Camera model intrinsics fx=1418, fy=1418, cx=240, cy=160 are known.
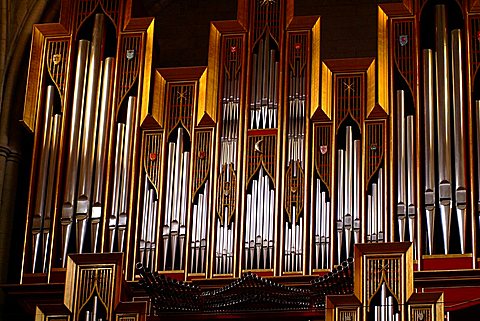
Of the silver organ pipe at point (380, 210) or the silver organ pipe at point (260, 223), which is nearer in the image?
the silver organ pipe at point (380, 210)

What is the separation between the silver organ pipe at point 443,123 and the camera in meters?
20.4

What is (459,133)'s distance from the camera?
20.9 metres

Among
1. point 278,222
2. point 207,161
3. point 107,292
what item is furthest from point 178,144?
point 107,292

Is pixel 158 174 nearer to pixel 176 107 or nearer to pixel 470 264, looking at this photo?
pixel 176 107

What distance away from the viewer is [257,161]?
21.4 meters

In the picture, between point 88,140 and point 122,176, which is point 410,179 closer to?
point 122,176

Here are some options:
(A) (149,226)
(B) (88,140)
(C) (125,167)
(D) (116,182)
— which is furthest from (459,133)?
(B) (88,140)

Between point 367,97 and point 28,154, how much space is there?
557 centimetres

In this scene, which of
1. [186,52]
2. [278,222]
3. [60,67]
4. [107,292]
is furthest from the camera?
[186,52]

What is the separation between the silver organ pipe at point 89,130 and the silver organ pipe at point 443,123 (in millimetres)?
5267

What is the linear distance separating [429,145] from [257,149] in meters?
2.58

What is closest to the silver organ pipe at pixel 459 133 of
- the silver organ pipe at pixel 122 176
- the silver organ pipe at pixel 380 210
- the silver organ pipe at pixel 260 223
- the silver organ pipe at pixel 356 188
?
the silver organ pipe at pixel 380 210

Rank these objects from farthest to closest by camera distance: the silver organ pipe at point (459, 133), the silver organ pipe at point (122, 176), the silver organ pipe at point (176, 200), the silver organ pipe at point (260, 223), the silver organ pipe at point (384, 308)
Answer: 1. the silver organ pipe at point (122, 176)
2. the silver organ pipe at point (176, 200)
3. the silver organ pipe at point (260, 223)
4. the silver organ pipe at point (459, 133)
5. the silver organ pipe at point (384, 308)

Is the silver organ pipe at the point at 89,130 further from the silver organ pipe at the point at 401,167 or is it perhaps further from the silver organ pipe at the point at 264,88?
the silver organ pipe at the point at 401,167
